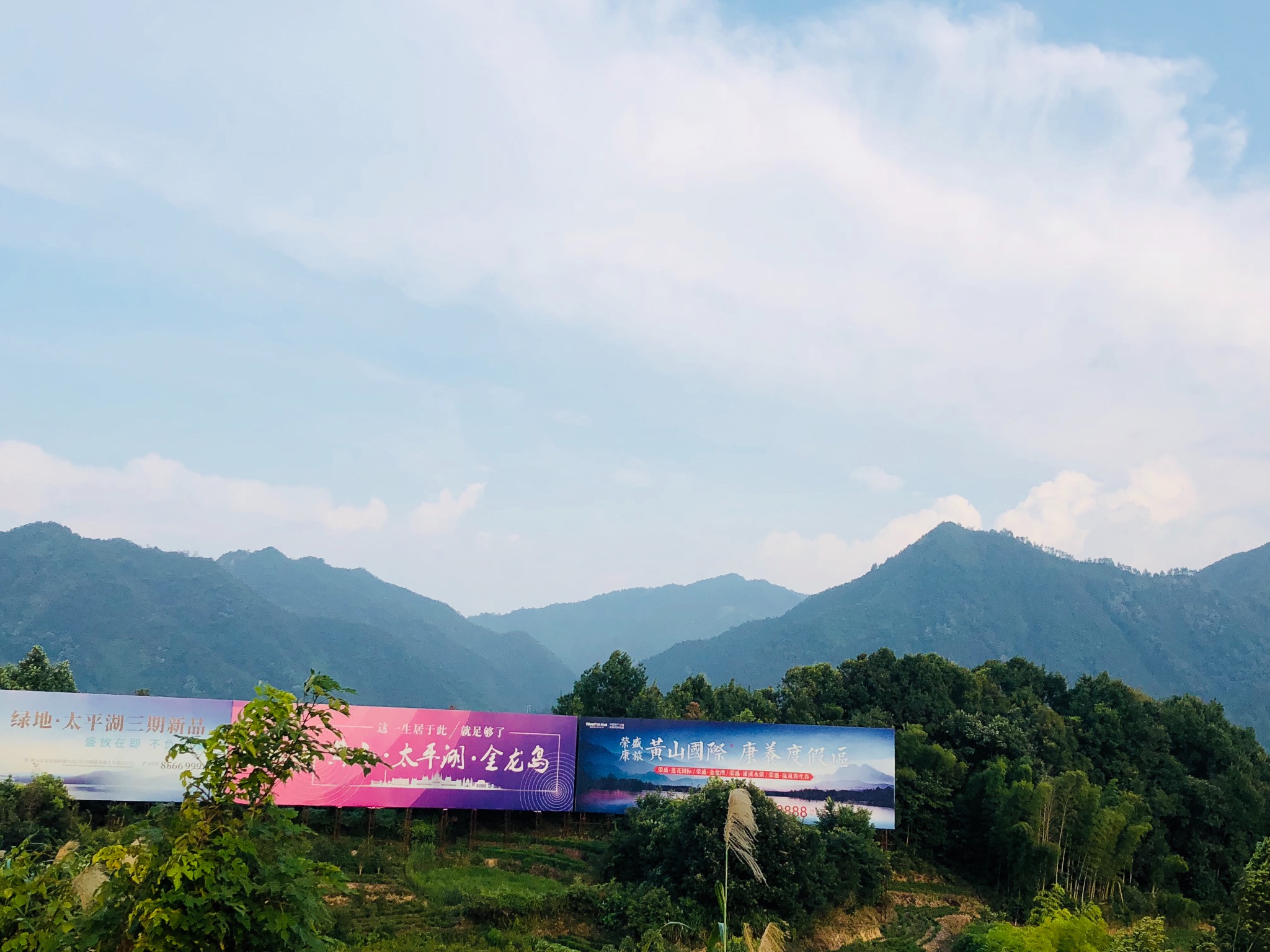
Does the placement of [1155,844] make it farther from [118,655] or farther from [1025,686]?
[118,655]

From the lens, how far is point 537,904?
18.5m

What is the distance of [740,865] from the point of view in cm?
1962

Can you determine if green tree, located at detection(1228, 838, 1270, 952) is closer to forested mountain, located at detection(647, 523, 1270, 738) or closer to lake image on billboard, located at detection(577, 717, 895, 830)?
lake image on billboard, located at detection(577, 717, 895, 830)

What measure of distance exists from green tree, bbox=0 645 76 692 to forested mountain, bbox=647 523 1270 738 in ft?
358

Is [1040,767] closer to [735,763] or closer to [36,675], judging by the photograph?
[735,763]

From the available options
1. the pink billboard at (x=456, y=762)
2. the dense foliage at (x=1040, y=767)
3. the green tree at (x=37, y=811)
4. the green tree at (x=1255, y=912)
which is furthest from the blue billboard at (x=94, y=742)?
the green tree at (x=1255, y=912)

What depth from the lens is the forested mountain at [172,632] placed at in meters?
121

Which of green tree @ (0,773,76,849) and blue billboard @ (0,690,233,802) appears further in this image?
blue billboard @ (0,690,233,802)

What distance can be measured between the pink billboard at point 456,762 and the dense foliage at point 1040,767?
23.2ft

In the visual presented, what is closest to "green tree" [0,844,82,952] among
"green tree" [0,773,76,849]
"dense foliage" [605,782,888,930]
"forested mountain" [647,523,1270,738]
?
"dense foliage" [605,782,888,930]

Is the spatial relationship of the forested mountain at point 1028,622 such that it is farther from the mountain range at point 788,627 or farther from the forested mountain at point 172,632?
the forested mountain at point 172,632

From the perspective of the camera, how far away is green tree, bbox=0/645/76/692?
2905cm

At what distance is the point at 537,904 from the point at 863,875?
8.18m

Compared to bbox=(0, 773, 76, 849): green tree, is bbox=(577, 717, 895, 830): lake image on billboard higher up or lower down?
higher up
